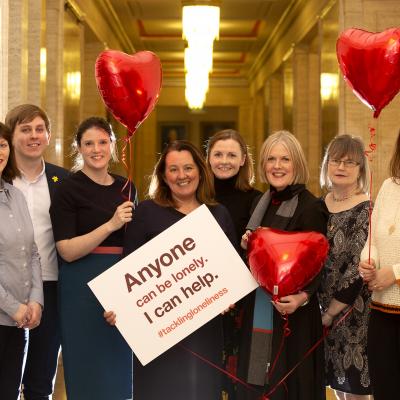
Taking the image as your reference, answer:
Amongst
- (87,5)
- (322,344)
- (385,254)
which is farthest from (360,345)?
(87,5)

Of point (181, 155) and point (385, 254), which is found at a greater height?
point (181, 155)

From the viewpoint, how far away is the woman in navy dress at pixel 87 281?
4.08 metres

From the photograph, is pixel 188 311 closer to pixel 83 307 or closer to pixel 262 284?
pixel 262 284

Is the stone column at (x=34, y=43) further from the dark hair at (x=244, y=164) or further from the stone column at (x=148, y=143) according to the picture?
the stone column at (x=148, y=143)

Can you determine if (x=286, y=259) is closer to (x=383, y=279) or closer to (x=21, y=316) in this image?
(x=383, y=279)

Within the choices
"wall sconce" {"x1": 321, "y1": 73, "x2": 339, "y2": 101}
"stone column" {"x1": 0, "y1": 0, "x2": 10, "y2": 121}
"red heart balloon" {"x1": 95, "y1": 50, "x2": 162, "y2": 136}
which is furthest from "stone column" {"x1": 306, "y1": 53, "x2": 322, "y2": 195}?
"red heart balloon" {"x1": 95, "y1": 50, "x2": 162, "y2": 136}

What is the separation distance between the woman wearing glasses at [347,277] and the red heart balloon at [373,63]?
0.37m

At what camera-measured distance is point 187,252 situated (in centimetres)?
379

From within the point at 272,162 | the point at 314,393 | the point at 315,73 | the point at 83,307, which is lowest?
the point at 314,393

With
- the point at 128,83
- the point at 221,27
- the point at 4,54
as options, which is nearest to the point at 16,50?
the point at 4,54

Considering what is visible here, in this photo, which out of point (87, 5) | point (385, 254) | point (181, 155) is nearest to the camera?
point (385, 254)

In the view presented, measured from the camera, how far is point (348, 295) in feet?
13.2

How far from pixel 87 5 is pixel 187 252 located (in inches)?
336

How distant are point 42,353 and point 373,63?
2.15 metres
